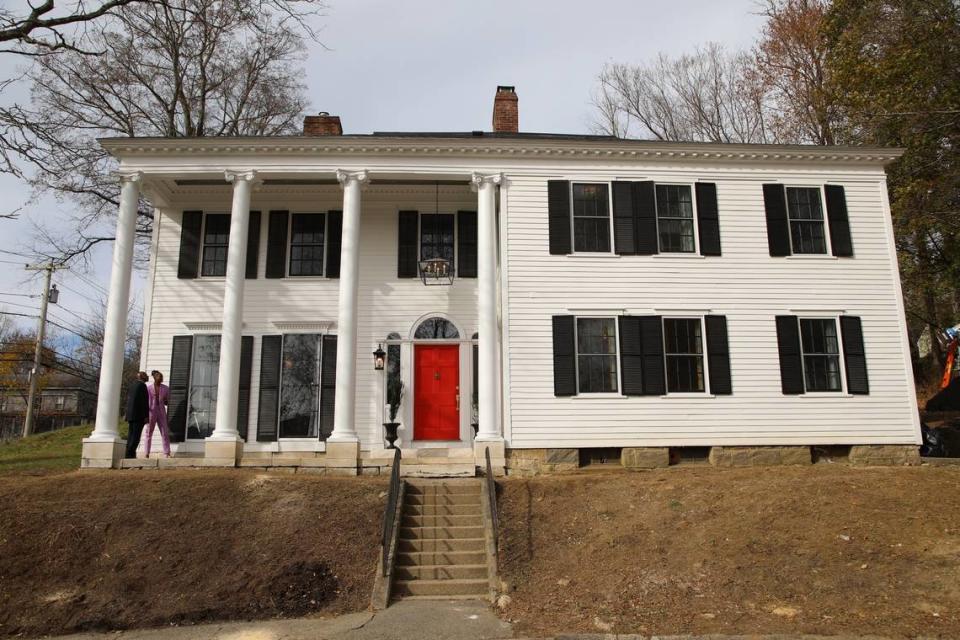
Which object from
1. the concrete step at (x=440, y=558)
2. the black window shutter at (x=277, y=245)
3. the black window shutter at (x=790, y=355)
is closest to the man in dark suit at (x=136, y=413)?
the black window shutter at (x=277, y=245)

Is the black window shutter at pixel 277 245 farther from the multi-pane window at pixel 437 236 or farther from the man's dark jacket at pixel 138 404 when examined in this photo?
the man's dark jacket at pixel 138 404

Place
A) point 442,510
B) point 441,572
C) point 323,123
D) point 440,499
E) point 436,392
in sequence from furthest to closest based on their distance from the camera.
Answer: point 323,123 → point 436,392 → point 440,499 → point 442,510 → point 441,572

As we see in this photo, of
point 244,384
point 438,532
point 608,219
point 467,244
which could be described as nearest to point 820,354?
point 608,219

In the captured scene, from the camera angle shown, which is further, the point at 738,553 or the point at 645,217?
the point at 645,217

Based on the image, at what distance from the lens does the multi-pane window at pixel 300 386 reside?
14562mm

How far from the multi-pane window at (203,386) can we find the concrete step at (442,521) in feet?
20.4

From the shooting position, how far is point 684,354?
13805 mm

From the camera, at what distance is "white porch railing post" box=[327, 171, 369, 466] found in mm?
12844

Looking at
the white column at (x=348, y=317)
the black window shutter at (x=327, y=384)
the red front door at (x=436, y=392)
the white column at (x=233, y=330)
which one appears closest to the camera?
the white column at (x=233, y=330)

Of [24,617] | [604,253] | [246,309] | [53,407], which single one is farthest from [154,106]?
[53,407]

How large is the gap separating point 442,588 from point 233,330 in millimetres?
7274

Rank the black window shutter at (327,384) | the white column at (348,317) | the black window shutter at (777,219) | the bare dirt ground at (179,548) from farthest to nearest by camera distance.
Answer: the black window shutter at (327,384), the black window shutter at (777,219), the white column at (348,317), the bare dirt ground at (179,548)

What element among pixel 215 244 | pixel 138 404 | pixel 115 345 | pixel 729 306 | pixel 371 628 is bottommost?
pixel 371 628

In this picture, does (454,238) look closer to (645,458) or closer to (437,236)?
(437,236)
